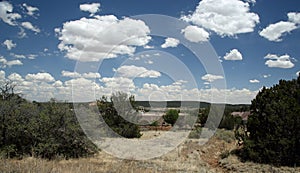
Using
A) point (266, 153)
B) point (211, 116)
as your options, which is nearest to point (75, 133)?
point (266, 153)

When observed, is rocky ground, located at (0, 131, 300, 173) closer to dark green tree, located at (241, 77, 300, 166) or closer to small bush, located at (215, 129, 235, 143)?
dark green tree, located at (241, 77, 300, 166)

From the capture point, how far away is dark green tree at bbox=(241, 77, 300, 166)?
14938mm

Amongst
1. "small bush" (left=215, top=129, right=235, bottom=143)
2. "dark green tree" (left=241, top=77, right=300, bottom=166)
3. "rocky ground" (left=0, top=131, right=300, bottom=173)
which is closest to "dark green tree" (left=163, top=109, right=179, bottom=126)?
"small bush" (left=215, top=129, right=235, bottom=143)

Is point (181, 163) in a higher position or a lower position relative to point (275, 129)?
lower

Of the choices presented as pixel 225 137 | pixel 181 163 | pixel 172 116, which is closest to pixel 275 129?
pixel 181 163

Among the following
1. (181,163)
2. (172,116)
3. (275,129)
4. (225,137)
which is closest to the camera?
(181,163)

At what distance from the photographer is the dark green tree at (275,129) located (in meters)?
14.9

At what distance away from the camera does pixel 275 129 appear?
15.3 m

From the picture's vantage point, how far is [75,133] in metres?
15.1

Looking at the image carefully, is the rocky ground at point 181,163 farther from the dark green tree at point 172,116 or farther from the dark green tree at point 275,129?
the dark green tree at point 172,116

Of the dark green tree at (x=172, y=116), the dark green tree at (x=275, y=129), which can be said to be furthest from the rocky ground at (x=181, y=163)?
the dark green tree at (x=172, y=116)

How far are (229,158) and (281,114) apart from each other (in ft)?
11.6

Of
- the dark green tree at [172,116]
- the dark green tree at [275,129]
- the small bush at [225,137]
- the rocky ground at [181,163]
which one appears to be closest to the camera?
the rocky ground at [181,163]

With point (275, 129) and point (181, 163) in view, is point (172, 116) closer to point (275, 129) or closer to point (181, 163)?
point (275, 129)
